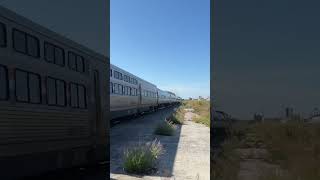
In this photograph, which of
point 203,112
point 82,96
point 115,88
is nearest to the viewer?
point 82,96

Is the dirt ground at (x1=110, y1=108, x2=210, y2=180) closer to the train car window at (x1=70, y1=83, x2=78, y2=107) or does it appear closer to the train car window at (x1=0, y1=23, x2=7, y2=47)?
the train car window at (x1=70, y1=83, x2=78, y2=107)

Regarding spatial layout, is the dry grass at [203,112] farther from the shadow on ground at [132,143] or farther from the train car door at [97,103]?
the train car door at [97,103]

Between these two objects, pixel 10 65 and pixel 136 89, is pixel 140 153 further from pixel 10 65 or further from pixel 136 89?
pixel 136 89

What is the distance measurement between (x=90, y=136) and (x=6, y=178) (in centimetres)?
254

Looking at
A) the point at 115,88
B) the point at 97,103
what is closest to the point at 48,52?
the point at 97,103

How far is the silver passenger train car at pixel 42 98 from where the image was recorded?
6.57 m

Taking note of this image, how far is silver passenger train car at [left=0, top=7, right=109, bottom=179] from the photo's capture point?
259 inches

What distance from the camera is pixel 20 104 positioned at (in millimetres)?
6754

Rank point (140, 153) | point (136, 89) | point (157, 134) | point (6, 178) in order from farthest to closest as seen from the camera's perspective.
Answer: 1. point (136, 89)
2. point (157, 134)
3. point (140, 153)
4. point (6, 178)

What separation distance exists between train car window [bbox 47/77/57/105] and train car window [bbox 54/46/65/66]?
32cm

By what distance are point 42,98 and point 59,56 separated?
754mm

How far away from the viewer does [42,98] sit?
7.14 metres

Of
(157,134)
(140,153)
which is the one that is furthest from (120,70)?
(140,153)

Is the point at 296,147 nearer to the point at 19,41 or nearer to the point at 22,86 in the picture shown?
the point at 22,86
